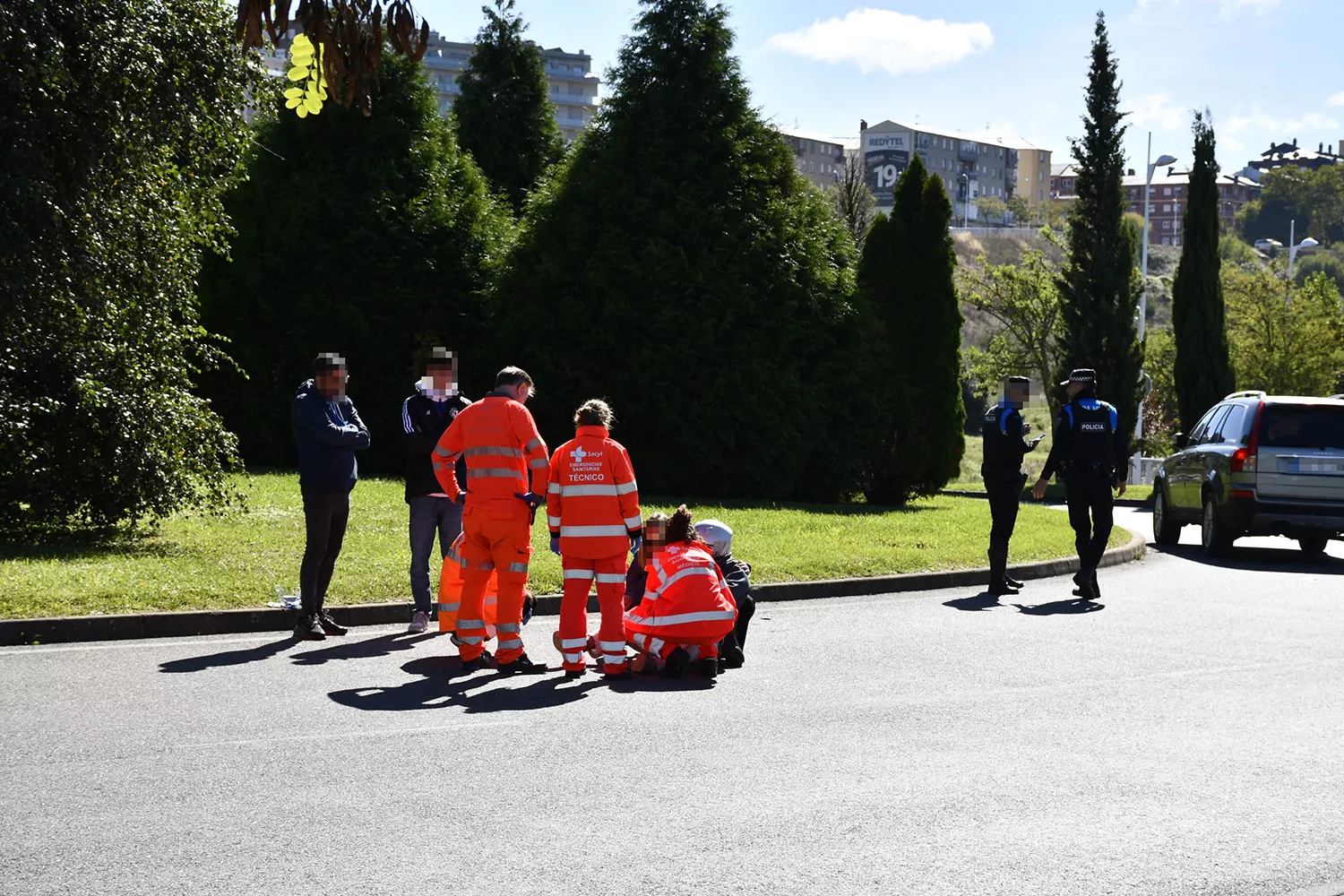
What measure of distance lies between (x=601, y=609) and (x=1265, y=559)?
12.3m

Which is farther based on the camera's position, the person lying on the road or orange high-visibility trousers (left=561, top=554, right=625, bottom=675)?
the person lying on the road

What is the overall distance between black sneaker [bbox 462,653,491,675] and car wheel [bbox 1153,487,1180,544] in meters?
13.4

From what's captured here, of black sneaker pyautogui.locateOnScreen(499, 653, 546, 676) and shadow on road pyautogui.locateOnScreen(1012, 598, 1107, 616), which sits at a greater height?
black sneaker pyautogui.locateOnScreen(499, 653, 546, 676)

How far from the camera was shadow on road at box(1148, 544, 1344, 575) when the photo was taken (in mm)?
17062

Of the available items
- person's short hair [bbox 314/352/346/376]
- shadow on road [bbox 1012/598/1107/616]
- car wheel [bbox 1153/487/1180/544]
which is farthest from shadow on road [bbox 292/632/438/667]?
car wheel [bbox 1153/487/1180/544]

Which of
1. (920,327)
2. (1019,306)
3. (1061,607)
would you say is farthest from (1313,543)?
(1019,306)

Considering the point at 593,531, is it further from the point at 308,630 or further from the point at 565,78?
the point at 565,78

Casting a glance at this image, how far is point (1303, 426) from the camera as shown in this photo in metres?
17.8

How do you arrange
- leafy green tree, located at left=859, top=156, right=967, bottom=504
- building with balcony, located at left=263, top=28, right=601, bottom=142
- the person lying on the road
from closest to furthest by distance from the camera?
the person lying on the road < leafy green tree, located at left=859, top=156, right=967, bottom=504 < building with balcony, located at left=263, top=28, right=601, bottom=142

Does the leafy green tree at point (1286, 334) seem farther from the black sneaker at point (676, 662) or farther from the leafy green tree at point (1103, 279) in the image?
the black sneaker at point (676, 662)

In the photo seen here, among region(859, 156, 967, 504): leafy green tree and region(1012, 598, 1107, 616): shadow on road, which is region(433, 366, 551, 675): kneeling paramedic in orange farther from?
region(859, 156, 967, 504): leafy green tree

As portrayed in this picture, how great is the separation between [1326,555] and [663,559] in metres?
13.3

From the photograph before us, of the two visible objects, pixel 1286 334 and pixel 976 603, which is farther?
pixel 1286 334

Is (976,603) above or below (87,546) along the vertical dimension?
below
